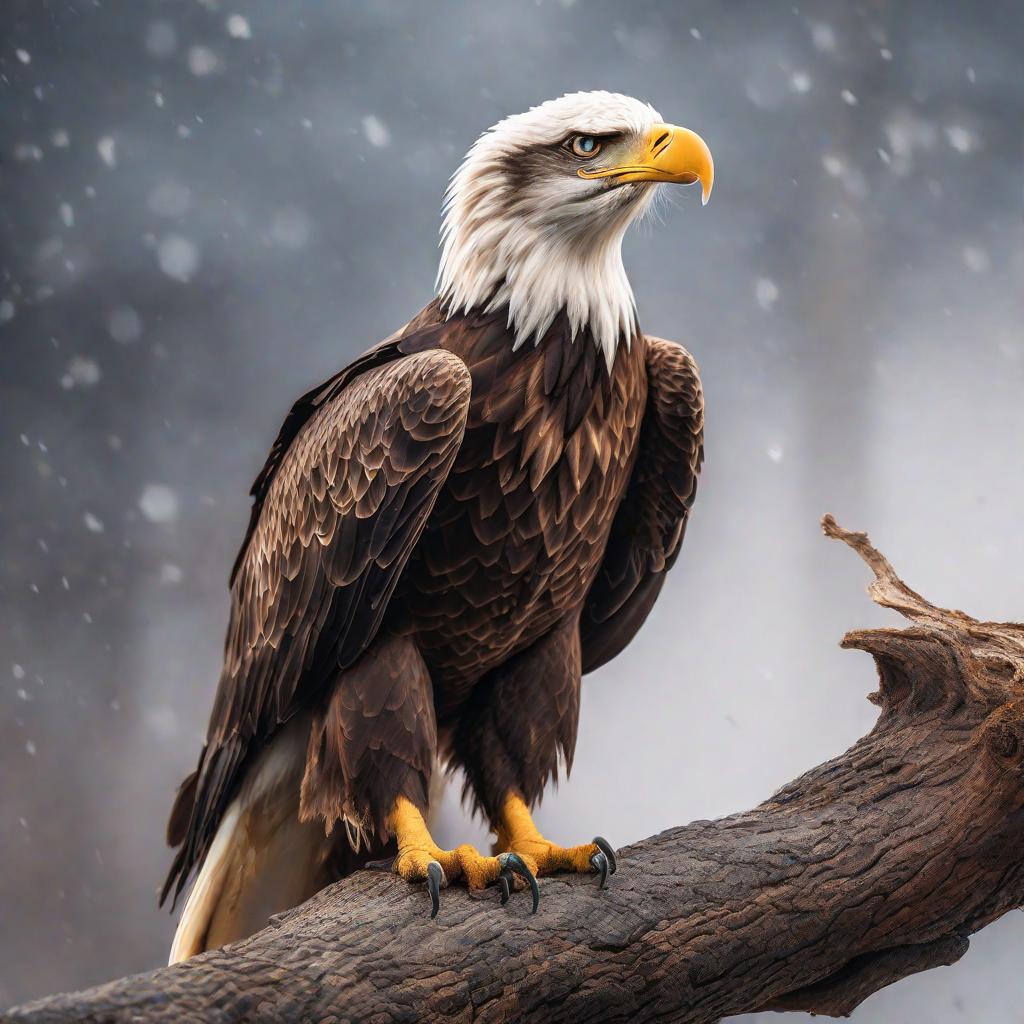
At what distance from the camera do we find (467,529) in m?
2.54

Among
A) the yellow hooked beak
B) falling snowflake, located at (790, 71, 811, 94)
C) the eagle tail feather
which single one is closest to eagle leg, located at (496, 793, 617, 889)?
the eagle tail feather

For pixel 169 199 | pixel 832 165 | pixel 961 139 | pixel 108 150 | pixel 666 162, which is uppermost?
pixel 108 150

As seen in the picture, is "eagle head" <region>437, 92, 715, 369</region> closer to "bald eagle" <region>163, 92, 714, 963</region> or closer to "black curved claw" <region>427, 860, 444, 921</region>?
"bald eagle" <region>163, 92, 714, 963</region>

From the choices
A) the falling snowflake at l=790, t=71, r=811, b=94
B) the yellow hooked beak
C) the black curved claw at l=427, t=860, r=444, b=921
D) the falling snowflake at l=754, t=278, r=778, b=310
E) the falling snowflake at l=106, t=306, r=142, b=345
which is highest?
the falling snowflake at l=790, t=71, r=811, b=94

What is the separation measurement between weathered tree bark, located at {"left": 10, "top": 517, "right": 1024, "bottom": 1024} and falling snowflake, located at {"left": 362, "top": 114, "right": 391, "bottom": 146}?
2839mm

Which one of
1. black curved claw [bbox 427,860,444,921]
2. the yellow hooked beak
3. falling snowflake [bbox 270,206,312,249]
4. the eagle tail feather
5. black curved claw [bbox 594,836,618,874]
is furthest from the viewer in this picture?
falling snowflake [bbox 270,206,312,249]

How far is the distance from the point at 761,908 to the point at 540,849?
0.48 meters

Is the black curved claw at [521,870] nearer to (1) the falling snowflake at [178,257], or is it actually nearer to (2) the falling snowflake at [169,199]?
(1) the falling snowflake at [178,257]

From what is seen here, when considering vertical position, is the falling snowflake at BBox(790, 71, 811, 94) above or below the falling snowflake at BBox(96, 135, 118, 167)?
below

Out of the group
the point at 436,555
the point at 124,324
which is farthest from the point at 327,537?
the point at 124,324

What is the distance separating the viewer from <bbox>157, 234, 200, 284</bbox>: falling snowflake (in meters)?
4.70

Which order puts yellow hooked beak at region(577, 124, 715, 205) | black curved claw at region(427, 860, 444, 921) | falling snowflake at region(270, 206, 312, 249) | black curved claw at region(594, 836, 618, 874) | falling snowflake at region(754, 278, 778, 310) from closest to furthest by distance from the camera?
1. black curved claw at region(427, 860, 444, 921)
2. black curved claw at region(594, 836, 618, 874)
3. yellow hooked beak at region(577, 124, 715, 205)
4. falling snowflake at region(270, 206, 312, 249)
5. falling snowflake at region(754, 278, 778, 310)

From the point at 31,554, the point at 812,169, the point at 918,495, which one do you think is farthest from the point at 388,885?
the point at 812,169

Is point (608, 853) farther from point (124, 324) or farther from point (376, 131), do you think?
point (376, 131)
